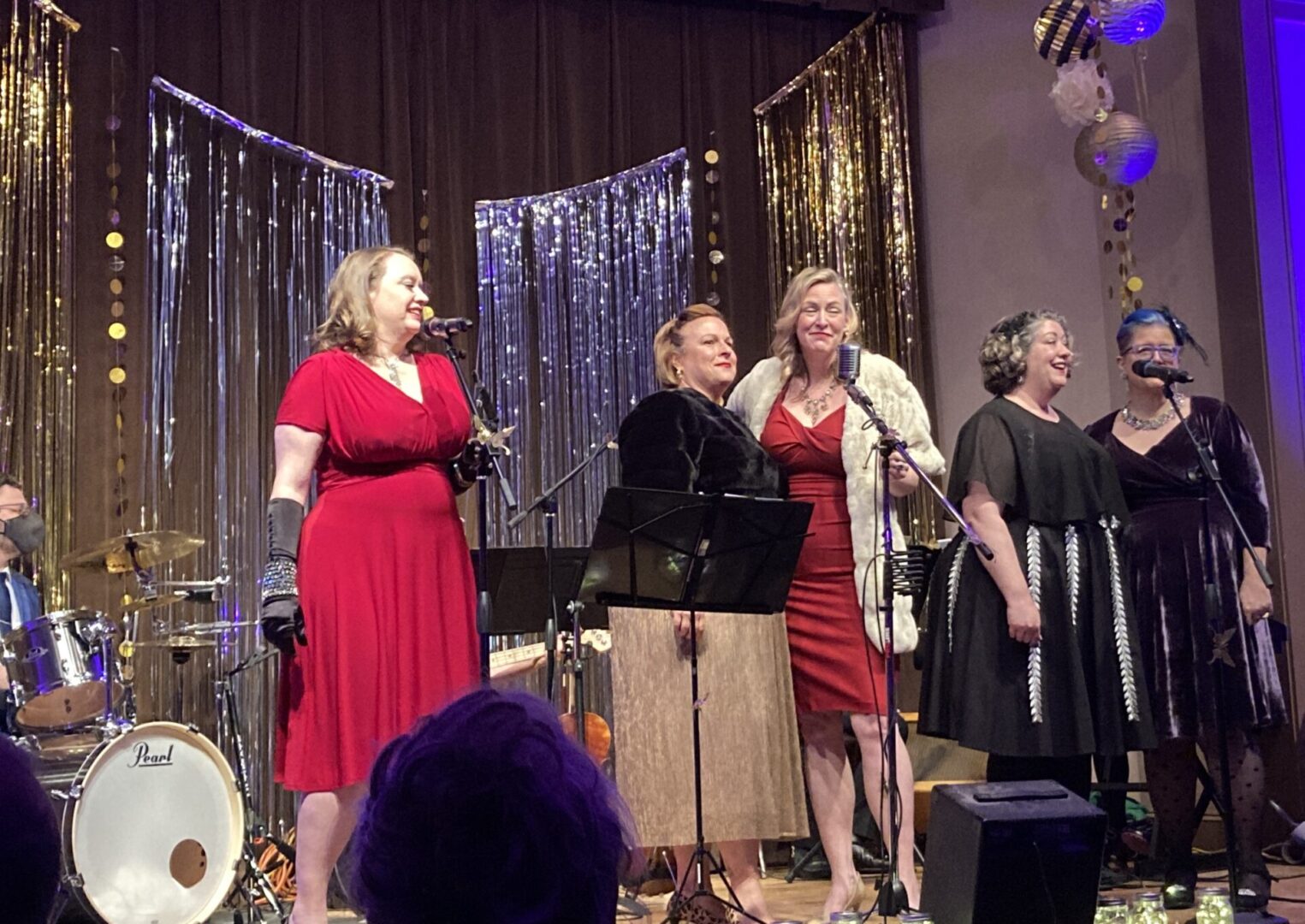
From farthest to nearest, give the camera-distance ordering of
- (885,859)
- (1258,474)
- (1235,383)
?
(1235,383)
(1258,474)
(885,859)

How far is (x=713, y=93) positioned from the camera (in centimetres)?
714

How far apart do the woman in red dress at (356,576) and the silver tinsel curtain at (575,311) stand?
2952mm

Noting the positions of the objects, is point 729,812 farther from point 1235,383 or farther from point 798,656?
point 1235,383

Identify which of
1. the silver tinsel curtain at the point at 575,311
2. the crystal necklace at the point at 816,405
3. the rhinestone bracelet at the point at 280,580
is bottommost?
the rhinestone bracelet at the point at 280,580

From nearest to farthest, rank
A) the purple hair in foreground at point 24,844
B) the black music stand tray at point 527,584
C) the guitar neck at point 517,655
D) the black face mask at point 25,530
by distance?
the purple hair in foreground at point 24,844
the black music stand tray at point 527,584
the black face mask at point 25,530
the guitar neck at point 517,655

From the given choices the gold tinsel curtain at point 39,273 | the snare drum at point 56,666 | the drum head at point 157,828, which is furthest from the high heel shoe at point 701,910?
the gold tinsel curtain at point 39,273

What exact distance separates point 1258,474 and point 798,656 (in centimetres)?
172

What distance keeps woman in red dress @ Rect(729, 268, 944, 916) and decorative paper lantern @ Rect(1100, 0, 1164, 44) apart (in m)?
2.36

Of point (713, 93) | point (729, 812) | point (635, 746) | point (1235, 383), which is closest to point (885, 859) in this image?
point (729, 812)

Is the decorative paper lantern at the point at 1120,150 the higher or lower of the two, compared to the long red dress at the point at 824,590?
higher

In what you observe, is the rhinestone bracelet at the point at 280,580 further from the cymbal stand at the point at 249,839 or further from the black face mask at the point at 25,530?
the black face mask at the point at 25,530

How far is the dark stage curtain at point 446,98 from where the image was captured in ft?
20.5

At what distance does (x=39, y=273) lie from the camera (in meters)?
6.06

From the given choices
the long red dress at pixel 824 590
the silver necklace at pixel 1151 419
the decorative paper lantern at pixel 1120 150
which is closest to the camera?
the long red dress at pixel 824 590
